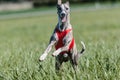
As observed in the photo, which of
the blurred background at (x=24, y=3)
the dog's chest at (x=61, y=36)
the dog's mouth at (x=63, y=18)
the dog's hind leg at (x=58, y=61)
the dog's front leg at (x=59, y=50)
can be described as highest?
the dog's mouth at (x=63, y=18)

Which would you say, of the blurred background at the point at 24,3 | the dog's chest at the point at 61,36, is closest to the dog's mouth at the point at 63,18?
the dog's chest at the point at 61,36

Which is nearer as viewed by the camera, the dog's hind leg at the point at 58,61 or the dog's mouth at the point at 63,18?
the dog's mouth at the point at 63,18

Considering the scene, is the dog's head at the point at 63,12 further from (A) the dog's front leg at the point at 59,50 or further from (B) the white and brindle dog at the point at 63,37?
(A) the dog's front leg at the point at 59,50

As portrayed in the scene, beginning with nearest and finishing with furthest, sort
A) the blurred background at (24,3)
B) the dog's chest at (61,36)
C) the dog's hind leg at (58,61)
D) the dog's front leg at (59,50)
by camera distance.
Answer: the dog's front leg at (59,50), the dog's chest at (61,36), the dog's hind leg at (58,61), the blurred background at (24,3)

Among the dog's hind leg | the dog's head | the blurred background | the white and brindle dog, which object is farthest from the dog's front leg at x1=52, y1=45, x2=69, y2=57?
the blurred background

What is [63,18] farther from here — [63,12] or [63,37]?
[63,37]

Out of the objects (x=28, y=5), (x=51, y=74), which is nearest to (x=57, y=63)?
(x=51, y=74)

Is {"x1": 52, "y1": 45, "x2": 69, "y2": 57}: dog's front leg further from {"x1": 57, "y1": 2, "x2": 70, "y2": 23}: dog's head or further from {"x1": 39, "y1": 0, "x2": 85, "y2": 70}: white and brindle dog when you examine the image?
{"x1": 57, "y1": 2, "x2": 70, "y2": 23}: dog's head

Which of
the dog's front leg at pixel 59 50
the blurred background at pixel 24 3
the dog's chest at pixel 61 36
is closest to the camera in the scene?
the dog's front leg at pixel 59 50

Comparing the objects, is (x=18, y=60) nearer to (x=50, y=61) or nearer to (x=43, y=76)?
(x=50, y=61)

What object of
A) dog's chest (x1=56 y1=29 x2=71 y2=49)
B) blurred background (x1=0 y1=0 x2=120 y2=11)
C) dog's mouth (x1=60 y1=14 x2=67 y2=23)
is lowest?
blurred background (x1=0 y1=0 x2=120 y2=11)

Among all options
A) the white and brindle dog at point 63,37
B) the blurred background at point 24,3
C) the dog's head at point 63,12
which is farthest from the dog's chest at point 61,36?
the blurred background at point 24,3

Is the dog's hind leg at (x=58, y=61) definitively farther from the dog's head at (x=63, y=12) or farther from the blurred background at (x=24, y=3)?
the blurred background at (x=24, y=3)

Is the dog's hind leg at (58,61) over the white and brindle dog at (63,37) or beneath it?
beneath
